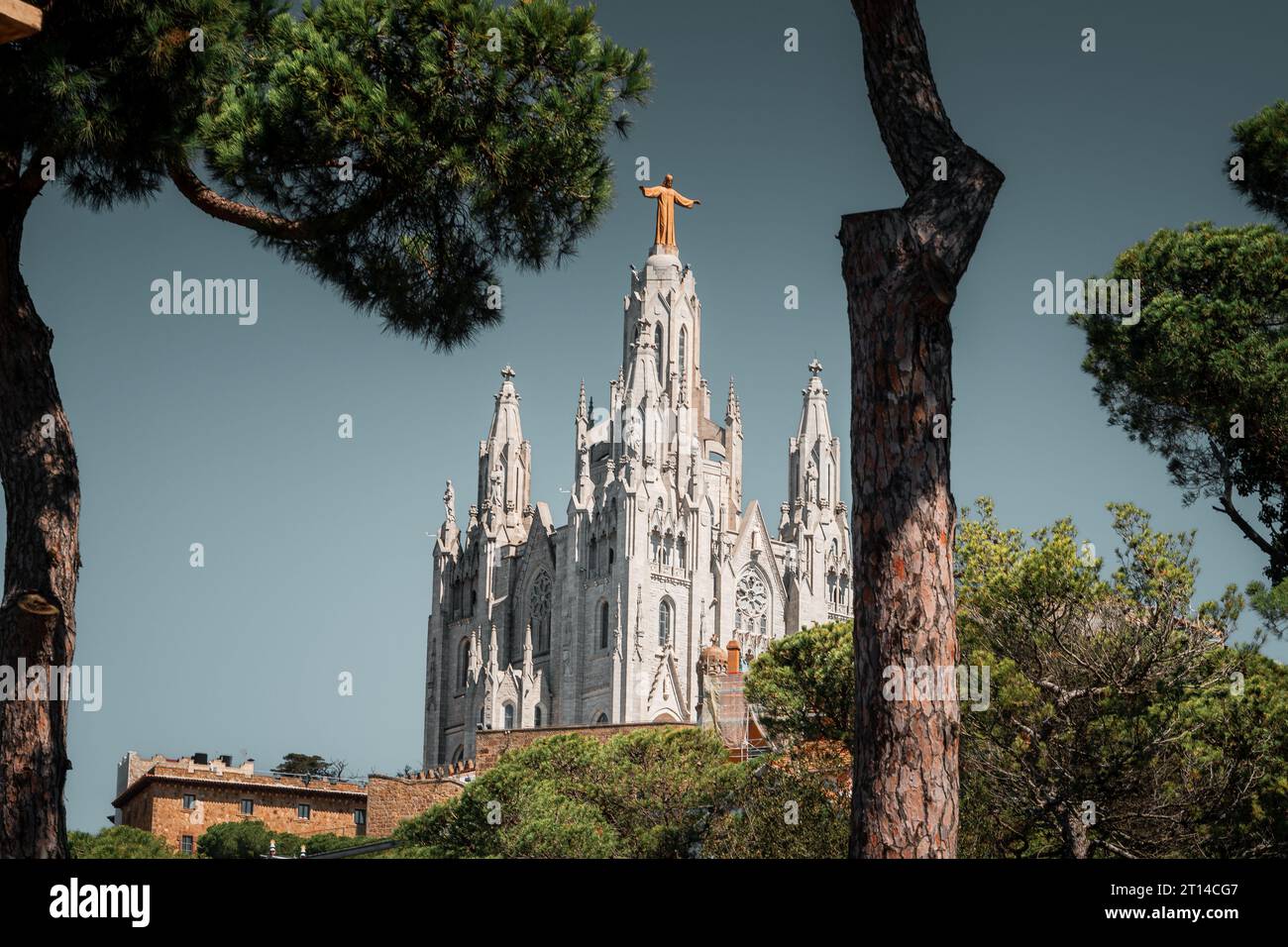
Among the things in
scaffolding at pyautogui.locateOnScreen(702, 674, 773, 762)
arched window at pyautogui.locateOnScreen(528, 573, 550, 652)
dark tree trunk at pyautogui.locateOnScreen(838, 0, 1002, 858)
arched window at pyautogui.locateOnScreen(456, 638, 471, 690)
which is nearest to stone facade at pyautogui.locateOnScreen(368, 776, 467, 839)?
scaffolding at pyautogui.locateOnScreen(702, 674, 773, 762)

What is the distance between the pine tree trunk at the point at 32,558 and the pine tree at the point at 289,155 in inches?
0.5

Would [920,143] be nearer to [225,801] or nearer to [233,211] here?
[233,211]

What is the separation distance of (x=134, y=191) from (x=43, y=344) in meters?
1.69

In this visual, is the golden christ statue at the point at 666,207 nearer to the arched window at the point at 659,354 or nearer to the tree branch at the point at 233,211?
A: the arched window at the point at 659,354

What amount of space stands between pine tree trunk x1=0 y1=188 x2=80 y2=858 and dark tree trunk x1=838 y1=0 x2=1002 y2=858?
4.97 meters

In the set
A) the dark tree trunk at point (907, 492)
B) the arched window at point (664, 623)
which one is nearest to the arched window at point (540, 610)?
the arched window at point (664, 623)

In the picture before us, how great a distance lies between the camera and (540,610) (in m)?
72.0

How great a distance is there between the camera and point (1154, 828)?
63.9 ft

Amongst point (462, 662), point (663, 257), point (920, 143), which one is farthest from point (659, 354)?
point (920, 143)

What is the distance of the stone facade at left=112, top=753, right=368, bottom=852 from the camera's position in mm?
54281

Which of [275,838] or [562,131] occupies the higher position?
[562,131]

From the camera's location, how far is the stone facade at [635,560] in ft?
217
